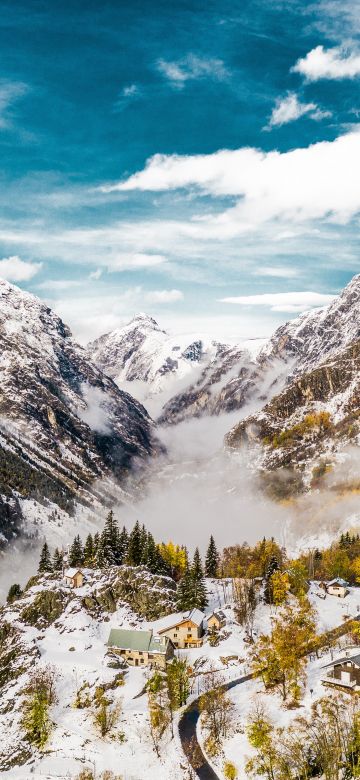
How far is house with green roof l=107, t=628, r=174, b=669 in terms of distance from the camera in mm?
111375

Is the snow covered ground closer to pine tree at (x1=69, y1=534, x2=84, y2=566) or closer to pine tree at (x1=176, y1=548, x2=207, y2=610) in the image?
pine tree at (x1=176, y1=548, x2=207, y2=610)

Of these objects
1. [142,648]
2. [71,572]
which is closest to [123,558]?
[71,572]

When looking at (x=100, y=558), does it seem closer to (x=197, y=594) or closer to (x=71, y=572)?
(x=71, y=572)

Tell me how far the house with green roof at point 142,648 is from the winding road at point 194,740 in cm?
1922

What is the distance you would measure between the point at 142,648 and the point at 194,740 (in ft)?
109

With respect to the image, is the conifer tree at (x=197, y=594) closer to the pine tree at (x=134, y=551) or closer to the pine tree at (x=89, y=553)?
the pine tree at (x=134, y=551)

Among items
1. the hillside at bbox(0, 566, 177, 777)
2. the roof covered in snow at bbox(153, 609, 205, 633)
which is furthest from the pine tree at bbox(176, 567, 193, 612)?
the hillside at bbox(0, 566, 177, 777)

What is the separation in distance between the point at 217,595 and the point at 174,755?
6533 cm

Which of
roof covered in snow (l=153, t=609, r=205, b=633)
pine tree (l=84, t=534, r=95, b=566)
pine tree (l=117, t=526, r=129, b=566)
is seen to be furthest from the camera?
pine tree (l=84, t=534, r=95, b=566)

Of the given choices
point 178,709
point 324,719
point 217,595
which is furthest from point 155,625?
point 324,719

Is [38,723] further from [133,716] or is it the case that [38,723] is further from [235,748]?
[235,748]

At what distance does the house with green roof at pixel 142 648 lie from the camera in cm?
11138

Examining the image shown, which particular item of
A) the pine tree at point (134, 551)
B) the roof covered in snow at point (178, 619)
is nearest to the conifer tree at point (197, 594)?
the roof covered in snow at point (178, 619)

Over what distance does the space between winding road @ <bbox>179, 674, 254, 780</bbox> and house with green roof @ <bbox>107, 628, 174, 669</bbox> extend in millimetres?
19220
